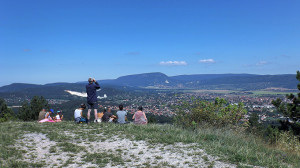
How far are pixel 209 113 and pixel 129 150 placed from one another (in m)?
5.63

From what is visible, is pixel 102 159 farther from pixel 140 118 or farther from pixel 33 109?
pixel 33 109

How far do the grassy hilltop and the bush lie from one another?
190 centimetres

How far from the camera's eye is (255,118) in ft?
130

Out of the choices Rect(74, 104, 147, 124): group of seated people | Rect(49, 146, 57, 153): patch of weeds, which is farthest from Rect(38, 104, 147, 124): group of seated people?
Rect(49, 146, 57, 153): patch of weeds

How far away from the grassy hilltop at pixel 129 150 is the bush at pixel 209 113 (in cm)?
190

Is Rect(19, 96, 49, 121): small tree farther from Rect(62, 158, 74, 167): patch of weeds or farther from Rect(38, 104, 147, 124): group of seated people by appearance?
Rect(62, 158, 74, 167): patch of weeds

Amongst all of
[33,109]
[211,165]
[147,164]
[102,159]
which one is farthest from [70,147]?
[33,109]

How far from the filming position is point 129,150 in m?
6.95

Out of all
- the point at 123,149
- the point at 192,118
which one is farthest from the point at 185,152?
the point at 192,118

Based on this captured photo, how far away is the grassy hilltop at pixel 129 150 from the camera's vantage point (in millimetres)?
5859

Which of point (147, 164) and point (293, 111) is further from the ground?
point (147, 164)

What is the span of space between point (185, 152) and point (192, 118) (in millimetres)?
4937

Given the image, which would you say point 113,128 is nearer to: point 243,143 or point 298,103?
point 243,143

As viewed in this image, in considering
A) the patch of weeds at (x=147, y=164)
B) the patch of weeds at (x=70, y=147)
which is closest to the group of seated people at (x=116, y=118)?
the patch of weeds at (x=70, y=147)
